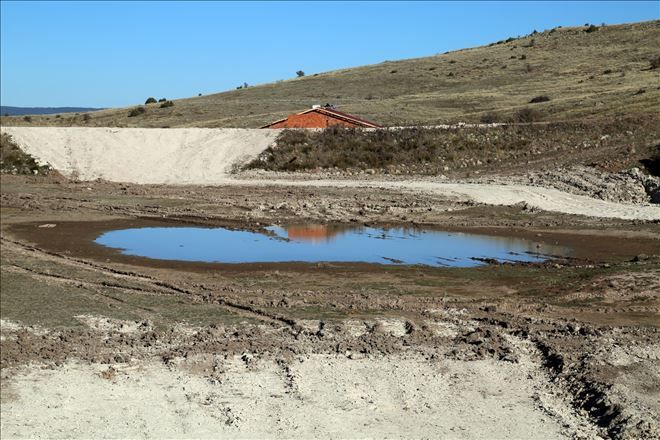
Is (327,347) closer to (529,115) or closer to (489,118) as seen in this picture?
(529,115)

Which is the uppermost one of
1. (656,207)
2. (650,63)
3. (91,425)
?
(650,63)

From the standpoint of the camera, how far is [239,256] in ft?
67.2

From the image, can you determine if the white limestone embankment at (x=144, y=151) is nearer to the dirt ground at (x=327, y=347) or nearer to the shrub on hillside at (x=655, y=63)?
the dirt ground at (x=327, y=347)

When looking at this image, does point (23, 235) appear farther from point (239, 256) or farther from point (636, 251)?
point (636, 251)

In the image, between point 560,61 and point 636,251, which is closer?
point 636,251

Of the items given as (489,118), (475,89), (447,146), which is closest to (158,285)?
(447,146)

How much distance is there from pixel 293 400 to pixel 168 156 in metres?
33.1

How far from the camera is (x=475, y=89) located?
240ft

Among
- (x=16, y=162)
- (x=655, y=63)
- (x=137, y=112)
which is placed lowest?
(x=16, y=162)

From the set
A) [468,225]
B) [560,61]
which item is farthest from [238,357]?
[560,61]

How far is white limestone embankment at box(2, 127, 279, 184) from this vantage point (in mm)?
39438

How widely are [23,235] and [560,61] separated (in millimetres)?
65800

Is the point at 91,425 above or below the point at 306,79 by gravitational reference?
below

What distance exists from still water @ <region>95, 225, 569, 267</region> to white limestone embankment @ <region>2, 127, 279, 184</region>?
13228 millimetres
